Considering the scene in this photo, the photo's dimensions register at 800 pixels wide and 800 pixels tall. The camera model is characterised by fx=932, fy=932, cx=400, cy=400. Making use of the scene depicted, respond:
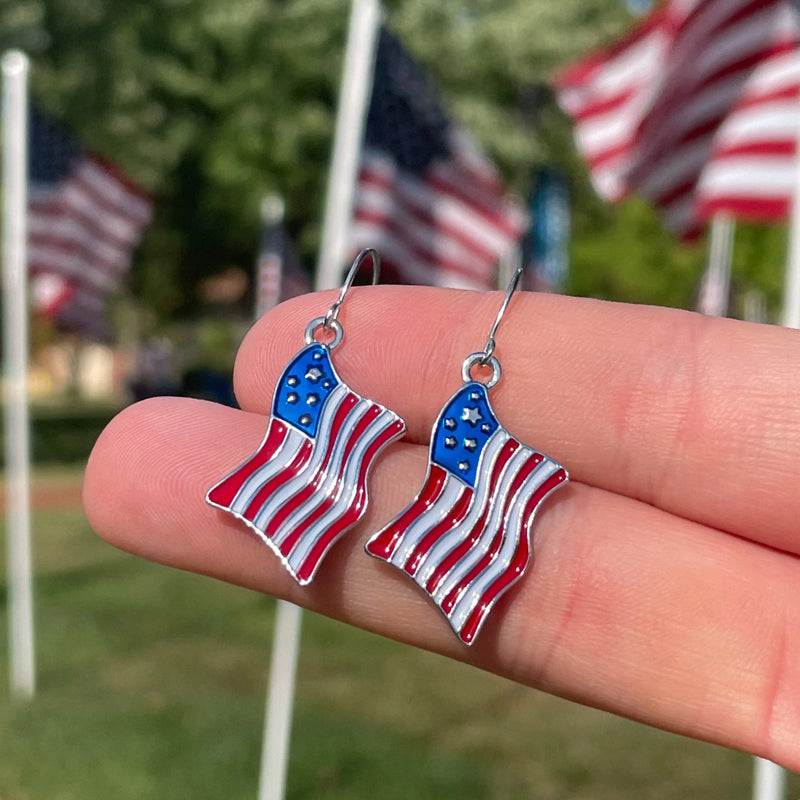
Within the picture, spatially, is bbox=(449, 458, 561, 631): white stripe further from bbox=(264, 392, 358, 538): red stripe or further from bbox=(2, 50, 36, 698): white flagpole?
bbox=(2, 50, 36, 698): white flagpole

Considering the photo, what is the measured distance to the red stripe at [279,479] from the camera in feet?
6.93

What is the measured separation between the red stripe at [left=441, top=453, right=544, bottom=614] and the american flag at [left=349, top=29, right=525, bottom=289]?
13.7 feet

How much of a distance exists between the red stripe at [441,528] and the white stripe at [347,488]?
20cm

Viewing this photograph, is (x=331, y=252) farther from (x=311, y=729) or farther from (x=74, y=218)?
(x=74, y=218)

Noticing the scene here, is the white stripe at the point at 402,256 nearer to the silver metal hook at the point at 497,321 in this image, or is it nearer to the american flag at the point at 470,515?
the silver metal hook at the point at 497,321

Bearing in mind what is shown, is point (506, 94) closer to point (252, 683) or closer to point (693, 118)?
point (693, 118)

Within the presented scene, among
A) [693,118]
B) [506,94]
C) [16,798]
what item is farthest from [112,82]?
[16,798]

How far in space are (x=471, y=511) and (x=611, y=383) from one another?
464 mm

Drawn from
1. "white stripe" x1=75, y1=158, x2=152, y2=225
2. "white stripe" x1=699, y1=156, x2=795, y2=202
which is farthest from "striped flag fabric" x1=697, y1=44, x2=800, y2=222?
"white stripe" x1=75, y1=158, x2=152, y2=225

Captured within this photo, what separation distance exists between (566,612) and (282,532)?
2.23 feet

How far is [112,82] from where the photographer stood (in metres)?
16.7

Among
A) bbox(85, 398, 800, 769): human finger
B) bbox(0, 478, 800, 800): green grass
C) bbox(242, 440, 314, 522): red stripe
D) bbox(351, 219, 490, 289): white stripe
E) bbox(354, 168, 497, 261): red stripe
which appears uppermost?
bbox(354, 168, 497, 261): red stripe

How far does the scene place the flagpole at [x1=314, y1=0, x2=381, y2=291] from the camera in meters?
4.46

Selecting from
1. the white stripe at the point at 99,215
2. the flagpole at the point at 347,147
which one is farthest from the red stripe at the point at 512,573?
the white stripe at the point at 99,215
